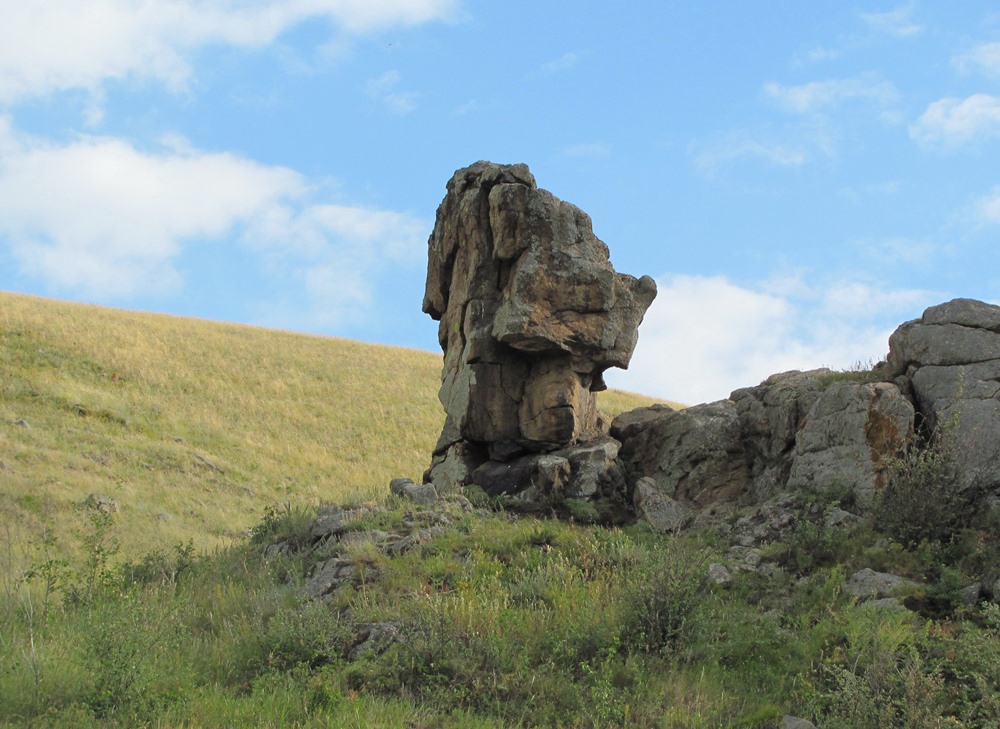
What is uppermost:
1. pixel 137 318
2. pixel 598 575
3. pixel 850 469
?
pixel 137 318

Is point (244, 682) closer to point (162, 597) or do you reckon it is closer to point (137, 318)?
point (162, 597)

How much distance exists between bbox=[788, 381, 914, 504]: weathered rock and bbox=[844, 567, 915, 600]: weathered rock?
1860 millimetres

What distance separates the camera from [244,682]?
9.45 meters

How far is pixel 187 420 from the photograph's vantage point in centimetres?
3588

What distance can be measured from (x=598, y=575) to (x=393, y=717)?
4369 millimetres

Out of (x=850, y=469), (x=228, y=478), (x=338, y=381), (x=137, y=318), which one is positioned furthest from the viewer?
(x=137, y=318)

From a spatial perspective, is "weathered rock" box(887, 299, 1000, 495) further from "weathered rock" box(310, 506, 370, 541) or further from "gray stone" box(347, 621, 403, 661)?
"weathered rock" box(310, 506, 370, 541)

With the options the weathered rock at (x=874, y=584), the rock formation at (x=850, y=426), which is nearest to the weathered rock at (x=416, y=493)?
the rock formation at (x=850, y=426)

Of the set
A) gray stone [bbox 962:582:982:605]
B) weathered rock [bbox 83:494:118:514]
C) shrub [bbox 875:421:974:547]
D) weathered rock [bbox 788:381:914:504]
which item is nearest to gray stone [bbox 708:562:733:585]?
shrub [bbox 875:421:974:547]

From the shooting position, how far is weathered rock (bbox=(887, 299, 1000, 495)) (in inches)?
496

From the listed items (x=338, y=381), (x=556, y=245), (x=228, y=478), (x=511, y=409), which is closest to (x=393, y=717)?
(x=511, y=409)

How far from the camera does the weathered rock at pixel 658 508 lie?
587 inches

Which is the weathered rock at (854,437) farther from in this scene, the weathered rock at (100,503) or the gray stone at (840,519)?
the weathered rock at (100,503)

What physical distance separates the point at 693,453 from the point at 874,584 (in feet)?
18.7
